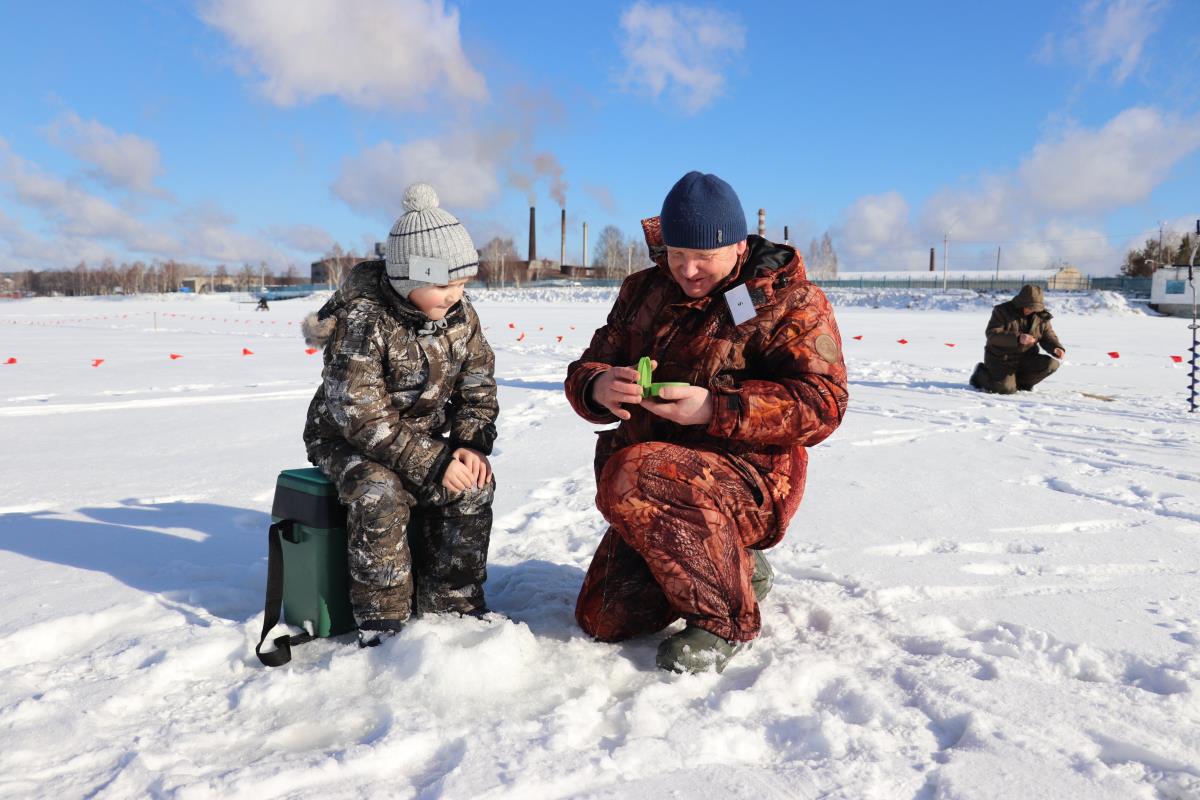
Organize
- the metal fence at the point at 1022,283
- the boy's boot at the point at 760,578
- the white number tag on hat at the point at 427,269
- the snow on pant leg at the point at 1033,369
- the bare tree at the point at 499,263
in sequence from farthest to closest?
the bare tree at the point at 499,263 < the metal fence at the point at 1022,283 < the snow on pant leg at the point at 1033,369 < the boy's boot at the point at 760,578 < the white number tag on hat at the point at 427,269

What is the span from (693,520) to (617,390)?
42 cm

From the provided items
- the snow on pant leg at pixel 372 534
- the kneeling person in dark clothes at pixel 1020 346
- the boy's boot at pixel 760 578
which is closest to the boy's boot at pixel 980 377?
the kneeling person in dark clothes at pixel 1020 346

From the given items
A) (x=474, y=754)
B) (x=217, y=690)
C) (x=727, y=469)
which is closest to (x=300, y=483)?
(x=217, y=690)

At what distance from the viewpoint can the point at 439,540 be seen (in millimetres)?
2621

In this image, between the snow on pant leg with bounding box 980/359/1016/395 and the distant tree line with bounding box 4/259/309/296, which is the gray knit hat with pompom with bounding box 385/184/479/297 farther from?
the distant tree line with bounding box 4/259/309/296

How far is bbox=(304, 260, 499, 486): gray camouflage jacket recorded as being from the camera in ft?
7.91

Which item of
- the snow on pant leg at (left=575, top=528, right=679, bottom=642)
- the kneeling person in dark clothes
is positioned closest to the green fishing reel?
the snow on pant leg at (left=575, top=528, right=679, bottom=642)

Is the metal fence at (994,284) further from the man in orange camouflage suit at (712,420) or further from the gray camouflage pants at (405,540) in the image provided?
the gray camouflage pants at (405,540)

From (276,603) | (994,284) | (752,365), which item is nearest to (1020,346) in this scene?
(752,365)

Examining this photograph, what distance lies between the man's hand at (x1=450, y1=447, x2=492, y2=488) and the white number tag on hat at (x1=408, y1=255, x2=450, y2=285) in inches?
20.9

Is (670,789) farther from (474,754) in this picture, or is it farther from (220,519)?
(220,519)

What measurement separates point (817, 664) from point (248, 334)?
744 inches

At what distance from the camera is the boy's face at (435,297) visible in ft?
8.25

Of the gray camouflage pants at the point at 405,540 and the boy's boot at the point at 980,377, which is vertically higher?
the boy's boot at the point at 980,377
